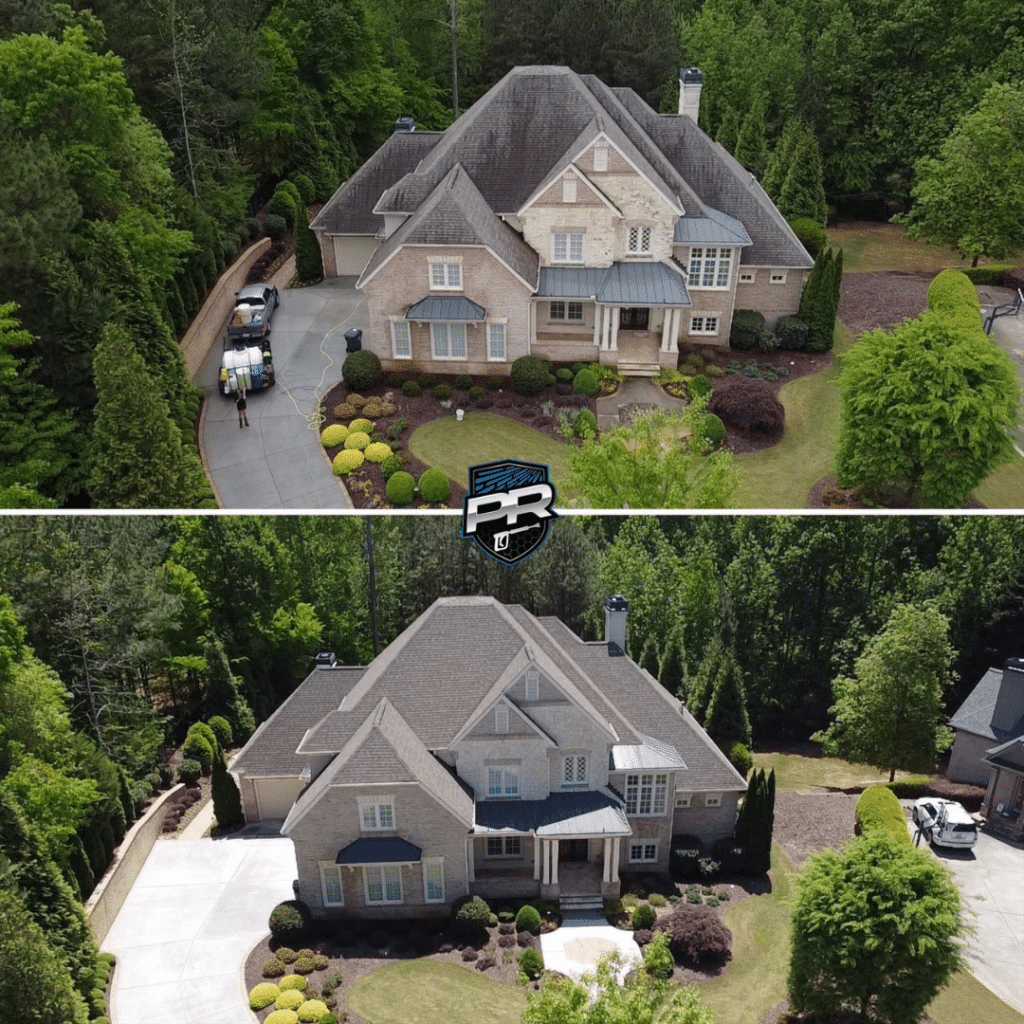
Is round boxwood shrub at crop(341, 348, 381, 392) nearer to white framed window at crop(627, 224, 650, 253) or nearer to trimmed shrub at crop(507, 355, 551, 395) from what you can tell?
trimmed shrub at crop(507, 355, 551, 395)

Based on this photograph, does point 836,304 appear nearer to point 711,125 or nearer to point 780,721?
point 780,721

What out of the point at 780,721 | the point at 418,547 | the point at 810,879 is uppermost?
the point at 418,547

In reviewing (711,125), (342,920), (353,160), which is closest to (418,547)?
(342,920)

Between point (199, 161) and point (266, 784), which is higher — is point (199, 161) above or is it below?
above

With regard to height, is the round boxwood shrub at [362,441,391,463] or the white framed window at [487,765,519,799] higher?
the round boxwood shrub at [362,441,391,463]

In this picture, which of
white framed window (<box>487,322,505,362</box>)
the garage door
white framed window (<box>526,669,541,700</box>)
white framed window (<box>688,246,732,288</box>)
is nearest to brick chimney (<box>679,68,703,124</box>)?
white framed window (<box>688,246,732,288</box>)

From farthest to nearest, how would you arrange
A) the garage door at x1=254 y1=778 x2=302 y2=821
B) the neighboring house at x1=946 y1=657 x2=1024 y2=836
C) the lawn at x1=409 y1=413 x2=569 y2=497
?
the lawn at x1=409 y1=413 x2=569 y2=497 < the neighboring house at x1=946 y1=657 x2=1024 y2=836 < the garage door at x1=254 y1=778 x2=302 y2=821
